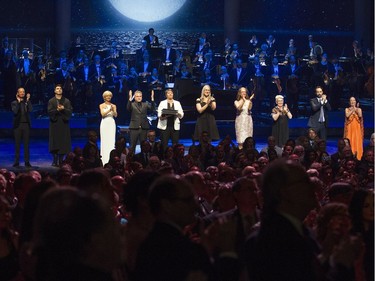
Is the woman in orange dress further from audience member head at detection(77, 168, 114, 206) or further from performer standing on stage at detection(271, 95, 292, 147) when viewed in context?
audience member head at detection(77, 168, 114, 206)

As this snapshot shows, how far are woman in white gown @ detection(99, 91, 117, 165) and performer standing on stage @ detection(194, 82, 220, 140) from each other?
1703 millimetres

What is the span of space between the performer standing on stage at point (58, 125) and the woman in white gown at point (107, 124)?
24.0 inches

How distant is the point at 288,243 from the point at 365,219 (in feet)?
4.03

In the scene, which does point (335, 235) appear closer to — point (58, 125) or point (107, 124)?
point (107, 124)

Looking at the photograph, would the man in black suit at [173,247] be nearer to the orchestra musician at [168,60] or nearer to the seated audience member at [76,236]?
the seated audience member at [76,236]

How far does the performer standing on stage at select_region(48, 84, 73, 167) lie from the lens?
→ 1452 centimetres

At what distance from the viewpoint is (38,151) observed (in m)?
16.9

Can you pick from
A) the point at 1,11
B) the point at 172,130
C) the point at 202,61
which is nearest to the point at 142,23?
the point at 1,11

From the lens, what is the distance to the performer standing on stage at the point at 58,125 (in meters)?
14.5

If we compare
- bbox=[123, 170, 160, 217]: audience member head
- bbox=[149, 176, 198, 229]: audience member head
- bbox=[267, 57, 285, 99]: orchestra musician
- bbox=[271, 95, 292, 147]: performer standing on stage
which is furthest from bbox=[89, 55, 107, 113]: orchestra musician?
bbox=[149, 176, 198, 229]: audience member head

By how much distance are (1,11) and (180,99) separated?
34.4ft

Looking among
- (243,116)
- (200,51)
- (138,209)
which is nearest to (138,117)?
(243,116)

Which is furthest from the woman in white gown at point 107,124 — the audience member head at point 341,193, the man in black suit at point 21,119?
the audience member head at point 341,193

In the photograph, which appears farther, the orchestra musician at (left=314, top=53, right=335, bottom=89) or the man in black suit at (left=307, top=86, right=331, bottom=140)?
the orchestra musician at (left=314, top=53, right=335, bottom=89)
